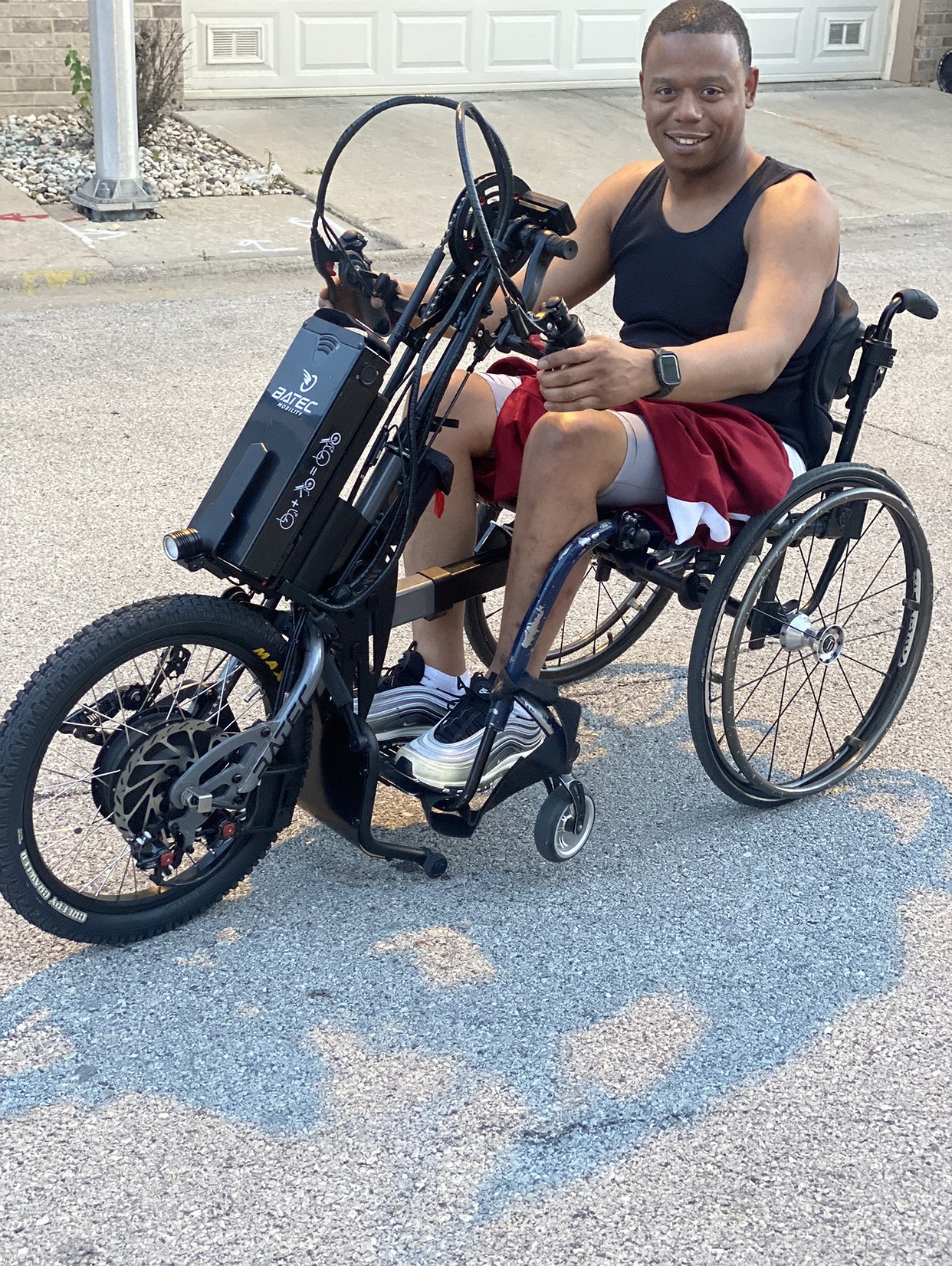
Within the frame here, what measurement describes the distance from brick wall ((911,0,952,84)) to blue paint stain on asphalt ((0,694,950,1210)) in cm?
1004

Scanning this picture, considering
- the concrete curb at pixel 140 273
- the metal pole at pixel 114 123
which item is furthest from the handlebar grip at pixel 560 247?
the metal pole at pixel 114 123

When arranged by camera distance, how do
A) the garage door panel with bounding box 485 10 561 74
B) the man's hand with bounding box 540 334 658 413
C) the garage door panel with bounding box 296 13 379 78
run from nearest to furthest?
the man's hand with bounding box 540 334 658 413, the garage door panel with bounding box 296 13 379 78, the garage door panel with bounding box 485 10 561 74

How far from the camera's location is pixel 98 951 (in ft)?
8.71

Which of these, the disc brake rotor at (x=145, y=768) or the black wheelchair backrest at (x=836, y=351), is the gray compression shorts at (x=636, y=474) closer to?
the black wheelchair backrest at (x=836, y=351)

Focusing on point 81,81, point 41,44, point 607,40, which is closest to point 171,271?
point 81,81

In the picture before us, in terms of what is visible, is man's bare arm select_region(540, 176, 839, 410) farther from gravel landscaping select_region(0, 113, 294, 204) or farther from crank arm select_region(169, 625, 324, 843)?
gravel landscaping select_region(0, 113, 294, 204)

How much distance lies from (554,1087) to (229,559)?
3.34 ft

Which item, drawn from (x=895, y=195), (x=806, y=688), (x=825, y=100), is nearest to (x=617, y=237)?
(x=806, y=688)

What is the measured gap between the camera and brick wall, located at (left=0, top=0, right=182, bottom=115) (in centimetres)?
876

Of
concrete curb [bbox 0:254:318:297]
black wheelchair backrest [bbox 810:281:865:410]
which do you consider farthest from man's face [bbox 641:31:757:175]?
concrete curb [bbox 0:254:318:297]

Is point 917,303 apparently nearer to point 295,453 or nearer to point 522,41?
point 295,453

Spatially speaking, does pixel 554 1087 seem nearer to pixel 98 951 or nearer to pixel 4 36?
pixel 98 951

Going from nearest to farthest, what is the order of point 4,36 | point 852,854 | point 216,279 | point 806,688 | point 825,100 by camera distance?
point 852,854 → point 806,688 → point 216,279 → point 4,36 → point 825,100

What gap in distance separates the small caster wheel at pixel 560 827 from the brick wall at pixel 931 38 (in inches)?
413
